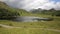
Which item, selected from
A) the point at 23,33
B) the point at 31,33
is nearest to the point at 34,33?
the point at 31,33

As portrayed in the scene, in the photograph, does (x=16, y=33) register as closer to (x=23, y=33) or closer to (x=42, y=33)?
(x=23, y=33)

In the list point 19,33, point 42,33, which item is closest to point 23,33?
point 19,33

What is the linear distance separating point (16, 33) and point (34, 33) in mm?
1983

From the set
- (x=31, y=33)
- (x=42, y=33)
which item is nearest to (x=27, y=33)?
(x=31, y=33)

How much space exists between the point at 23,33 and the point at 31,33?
89 centimetres

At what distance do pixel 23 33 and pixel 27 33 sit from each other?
0.45m

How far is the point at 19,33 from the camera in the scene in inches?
579

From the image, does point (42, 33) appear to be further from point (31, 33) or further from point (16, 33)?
point (16, 33)

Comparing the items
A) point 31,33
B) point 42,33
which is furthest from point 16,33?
point 42,33

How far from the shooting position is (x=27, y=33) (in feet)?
48.2

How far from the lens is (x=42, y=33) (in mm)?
14609

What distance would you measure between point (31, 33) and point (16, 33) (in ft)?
5.42

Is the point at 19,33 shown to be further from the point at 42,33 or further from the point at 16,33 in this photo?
the point at 42,33

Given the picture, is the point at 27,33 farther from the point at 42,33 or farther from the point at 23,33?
the point at 42,33
